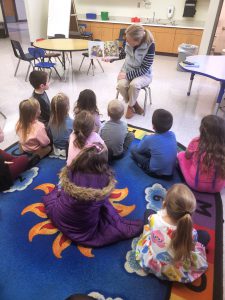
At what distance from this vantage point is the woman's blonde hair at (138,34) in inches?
120

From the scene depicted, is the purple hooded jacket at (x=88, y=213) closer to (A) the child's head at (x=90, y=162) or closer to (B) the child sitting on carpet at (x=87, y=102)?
(A) the child's head at (x=90, y=162)

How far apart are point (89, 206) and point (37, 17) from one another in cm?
717

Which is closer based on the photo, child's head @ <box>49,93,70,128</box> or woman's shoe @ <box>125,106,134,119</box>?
child's head @ <box>49,93,70,128</box>

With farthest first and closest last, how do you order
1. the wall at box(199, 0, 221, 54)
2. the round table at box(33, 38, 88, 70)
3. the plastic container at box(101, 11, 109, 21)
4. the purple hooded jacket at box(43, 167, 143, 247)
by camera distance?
the plastic container at box(101, 11, 109, 21), the wall at box(199, 0, 221, 54), the round table at box(33, 38, 88, 70), the purple hooded jacket at box(43, 167, 143, 247)

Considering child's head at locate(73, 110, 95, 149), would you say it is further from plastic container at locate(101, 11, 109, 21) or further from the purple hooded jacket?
plastic container at locate(101, 11, 109, 21)

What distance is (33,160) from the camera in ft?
7.70

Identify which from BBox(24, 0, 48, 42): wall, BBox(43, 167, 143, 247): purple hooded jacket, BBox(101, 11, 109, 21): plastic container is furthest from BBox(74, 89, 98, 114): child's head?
BBox(101, 11, 109, 21): plastic container

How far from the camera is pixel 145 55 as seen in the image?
3275 millimetres

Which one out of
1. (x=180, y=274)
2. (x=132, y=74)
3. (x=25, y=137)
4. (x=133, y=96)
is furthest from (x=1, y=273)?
(x=132, y=74)

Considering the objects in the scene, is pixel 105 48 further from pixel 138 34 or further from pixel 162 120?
pixel 162 120

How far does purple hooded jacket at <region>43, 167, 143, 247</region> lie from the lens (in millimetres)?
1455

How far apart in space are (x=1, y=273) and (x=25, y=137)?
4.09 ft

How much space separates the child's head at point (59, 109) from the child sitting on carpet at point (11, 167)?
416 mm

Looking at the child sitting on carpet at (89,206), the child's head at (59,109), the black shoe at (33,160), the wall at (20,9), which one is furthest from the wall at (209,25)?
the wall at (20,9)
